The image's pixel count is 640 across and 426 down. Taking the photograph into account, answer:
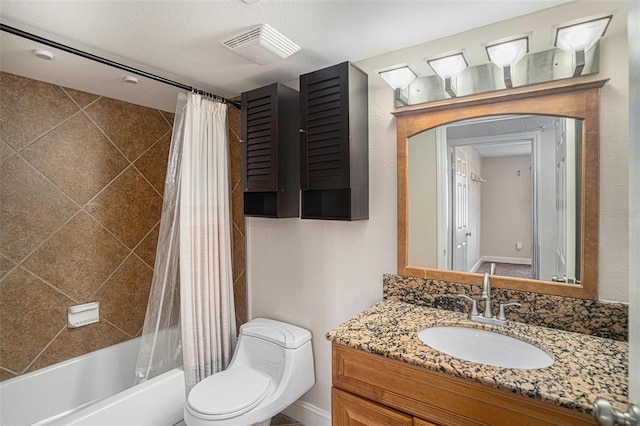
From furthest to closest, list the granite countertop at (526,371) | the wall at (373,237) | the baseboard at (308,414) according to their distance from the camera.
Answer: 1. the baseboard at (308,414)
2. the wall at (373,237)
3. the granite countertop at (526,371)

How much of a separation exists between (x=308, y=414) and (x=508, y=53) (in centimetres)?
235

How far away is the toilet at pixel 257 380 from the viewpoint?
5.13 ft

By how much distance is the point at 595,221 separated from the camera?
1281mm

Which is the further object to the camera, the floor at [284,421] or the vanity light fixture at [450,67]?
the floor at [284,421]

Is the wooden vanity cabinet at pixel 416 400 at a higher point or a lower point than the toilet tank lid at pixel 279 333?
higher

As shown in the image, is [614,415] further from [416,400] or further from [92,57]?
[92,57]

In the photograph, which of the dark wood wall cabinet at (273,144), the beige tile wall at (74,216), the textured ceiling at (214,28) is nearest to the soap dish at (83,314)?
the beige tile wall at (74,216)

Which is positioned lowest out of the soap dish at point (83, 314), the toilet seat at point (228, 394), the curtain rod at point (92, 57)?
the toilet seat at point (228, 394)

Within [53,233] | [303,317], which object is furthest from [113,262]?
[303,317]

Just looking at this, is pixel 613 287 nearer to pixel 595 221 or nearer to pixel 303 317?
pixel 595 221

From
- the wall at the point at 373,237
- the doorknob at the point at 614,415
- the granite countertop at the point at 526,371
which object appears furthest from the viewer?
the wall at the point at 373,237

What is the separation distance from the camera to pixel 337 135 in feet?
5.57

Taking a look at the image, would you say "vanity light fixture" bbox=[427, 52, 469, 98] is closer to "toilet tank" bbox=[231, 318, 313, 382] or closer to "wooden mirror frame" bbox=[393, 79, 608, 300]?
"wooden mirror frame" bbox=[393, 79, 608, 300]

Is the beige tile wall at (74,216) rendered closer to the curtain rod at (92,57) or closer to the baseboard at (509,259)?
the curtain rod at (92,57)
